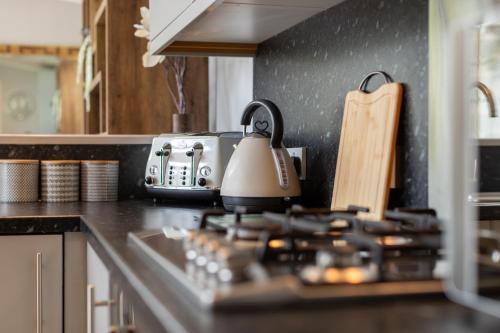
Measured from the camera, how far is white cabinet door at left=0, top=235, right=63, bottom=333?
72.1 inches

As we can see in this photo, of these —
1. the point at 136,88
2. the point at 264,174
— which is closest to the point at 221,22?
the point at 264,174

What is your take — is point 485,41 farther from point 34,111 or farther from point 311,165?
point 34,111

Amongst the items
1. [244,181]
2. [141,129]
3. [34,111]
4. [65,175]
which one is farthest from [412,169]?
[34,111]

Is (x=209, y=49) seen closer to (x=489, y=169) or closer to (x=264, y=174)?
(x=264, y=174)

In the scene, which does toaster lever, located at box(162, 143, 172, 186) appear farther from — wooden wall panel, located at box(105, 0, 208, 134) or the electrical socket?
wooden wall panel, located at box(105, 0, 208, 134)

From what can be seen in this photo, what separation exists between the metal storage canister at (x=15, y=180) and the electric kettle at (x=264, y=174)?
953mm

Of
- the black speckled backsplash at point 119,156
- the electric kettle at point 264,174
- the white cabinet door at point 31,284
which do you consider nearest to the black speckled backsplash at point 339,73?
the electric kettle at point 264,174

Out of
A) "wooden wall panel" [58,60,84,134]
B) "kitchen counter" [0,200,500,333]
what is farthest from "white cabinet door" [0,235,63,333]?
"wooden wall panel" [58,60,84,134]

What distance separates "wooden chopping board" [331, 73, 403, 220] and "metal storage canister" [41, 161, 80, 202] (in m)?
1.15

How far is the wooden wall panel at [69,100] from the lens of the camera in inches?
340

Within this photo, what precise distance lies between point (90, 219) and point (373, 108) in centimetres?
76

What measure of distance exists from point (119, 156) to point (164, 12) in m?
0.68

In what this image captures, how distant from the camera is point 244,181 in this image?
1722 mm

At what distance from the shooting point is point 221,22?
1.96m
